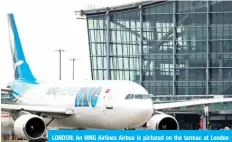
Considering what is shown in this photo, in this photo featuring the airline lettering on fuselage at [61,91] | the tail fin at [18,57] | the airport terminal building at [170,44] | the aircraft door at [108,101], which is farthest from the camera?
the airport terminal building at [170,44]

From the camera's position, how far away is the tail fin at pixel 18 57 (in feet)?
186

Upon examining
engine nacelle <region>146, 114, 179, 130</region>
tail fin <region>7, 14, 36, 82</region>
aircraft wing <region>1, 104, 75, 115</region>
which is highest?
tail fin <region>7, 14, 36, 82</region>

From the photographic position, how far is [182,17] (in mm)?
95312

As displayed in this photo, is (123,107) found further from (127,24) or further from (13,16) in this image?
(127,24)

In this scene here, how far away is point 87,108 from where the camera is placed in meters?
43.9

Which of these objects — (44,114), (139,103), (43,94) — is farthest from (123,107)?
(43,94)

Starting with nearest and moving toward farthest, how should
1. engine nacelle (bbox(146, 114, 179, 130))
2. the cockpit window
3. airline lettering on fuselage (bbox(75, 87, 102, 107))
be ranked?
the cockpit window
airline lettering on fuselage (bbox(75, 87, 102, 107))
engine nacelle (bbox(146, 114, 179, 130))

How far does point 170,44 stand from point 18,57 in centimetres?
4079

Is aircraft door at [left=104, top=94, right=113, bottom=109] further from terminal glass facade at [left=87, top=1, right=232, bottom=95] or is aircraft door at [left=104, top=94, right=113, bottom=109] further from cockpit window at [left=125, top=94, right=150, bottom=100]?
terminal glass facade at [left=87, top=1, right=232, bottom=95]

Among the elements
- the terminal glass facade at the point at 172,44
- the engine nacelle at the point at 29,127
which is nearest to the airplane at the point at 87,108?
the engine nacelle at the point at 29,127

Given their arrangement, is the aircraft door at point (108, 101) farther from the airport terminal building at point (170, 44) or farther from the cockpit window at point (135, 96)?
the airport terminal building at point (170, 44)

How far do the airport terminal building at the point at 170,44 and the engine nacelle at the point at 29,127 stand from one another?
51.4 meters

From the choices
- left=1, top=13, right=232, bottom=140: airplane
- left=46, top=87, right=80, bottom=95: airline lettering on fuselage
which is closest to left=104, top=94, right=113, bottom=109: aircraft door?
left=1, top=13, right=232, bottom=140: airplane

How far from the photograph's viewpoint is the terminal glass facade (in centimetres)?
9419
